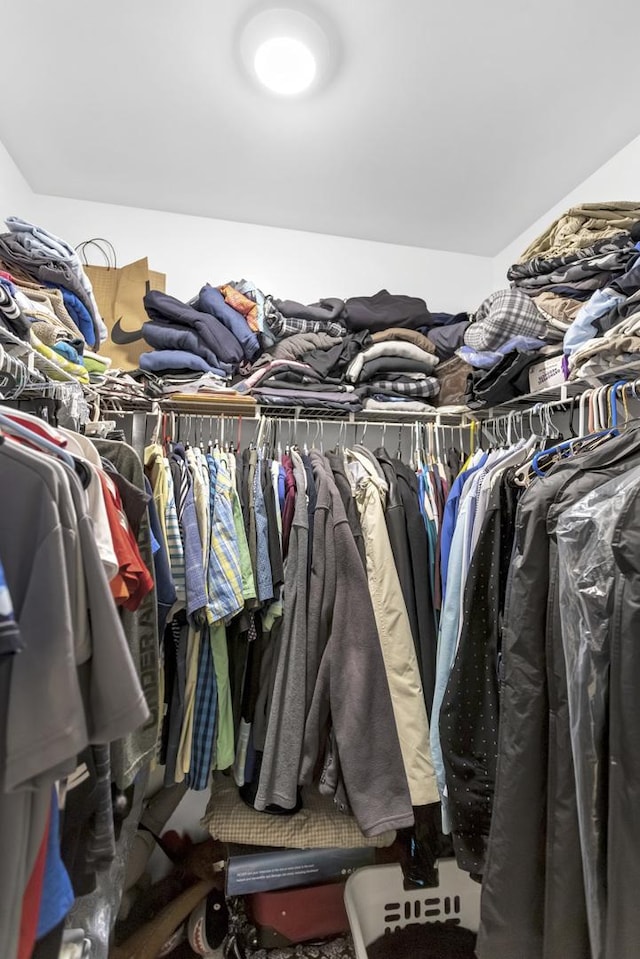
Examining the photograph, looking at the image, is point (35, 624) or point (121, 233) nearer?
point (35, 624)

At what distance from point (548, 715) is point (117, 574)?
0.78m

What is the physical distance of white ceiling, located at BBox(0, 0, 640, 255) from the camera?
1.13 meters

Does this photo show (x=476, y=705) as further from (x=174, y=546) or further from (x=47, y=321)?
(x=47, y=321)

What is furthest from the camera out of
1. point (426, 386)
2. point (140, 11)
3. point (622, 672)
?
point (426, 386)

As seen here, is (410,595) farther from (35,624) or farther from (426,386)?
(35,624)

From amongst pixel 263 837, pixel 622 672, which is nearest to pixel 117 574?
pixel 622 672

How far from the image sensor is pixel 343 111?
1.41 meters

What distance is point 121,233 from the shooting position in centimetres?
192

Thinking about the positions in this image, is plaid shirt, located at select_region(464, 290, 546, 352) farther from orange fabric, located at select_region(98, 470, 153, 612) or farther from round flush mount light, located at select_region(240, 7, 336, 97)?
orange fabric, located at select_region(98, 470, 153, 612)

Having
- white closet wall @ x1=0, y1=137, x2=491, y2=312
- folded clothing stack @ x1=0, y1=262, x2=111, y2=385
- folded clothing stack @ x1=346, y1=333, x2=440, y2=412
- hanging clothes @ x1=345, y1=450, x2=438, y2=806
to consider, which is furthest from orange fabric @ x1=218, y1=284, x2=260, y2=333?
hanging clothes @ x1=345, y1=450, x2=438, y2=806

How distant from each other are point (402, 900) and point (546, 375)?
1.69 m

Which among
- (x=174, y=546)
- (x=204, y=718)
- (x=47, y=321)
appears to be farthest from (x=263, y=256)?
(x=204, y=718)

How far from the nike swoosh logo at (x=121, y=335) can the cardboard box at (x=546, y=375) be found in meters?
1.48

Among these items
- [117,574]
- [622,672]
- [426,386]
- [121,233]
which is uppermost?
[121,233]
